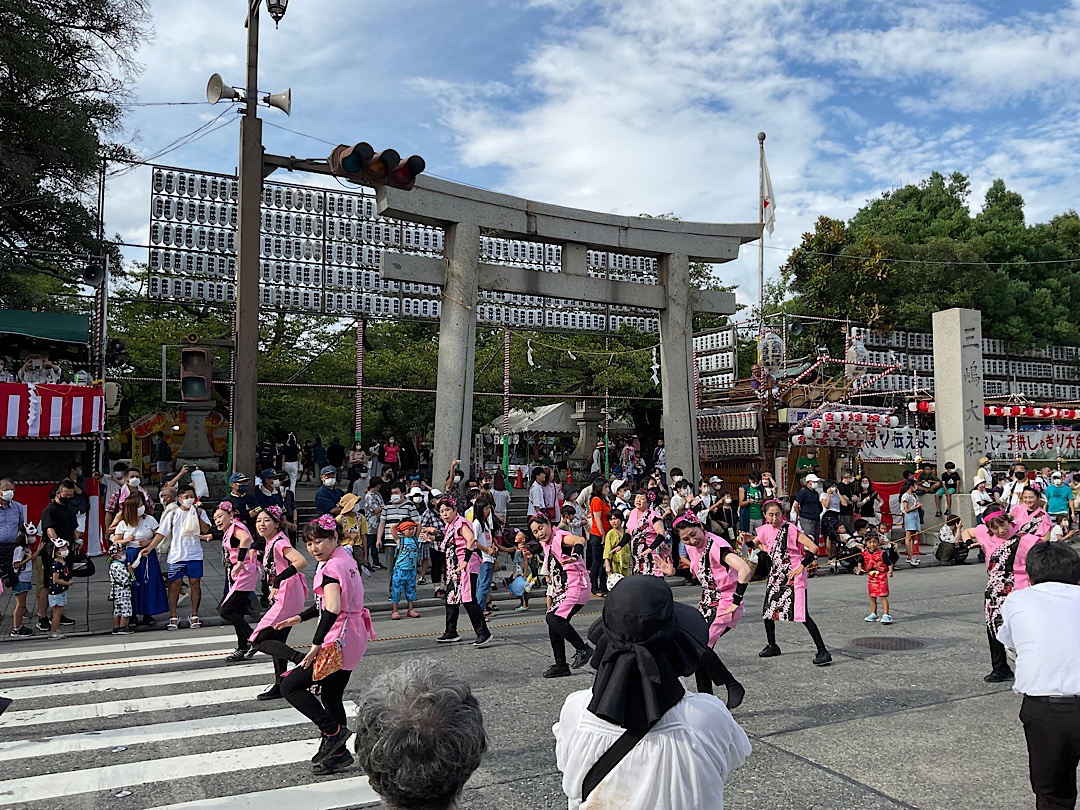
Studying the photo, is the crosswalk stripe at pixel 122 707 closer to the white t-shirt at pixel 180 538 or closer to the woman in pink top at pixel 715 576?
the white t-shirt at pixel 180 538

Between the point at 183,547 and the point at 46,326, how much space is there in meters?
8.76

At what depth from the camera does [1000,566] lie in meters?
8.20

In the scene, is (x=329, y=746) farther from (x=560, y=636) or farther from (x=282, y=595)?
(x=560, y=636)

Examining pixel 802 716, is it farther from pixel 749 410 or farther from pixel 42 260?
A: pixel 42 260

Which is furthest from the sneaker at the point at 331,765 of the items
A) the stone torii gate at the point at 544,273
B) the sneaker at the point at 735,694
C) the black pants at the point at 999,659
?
the stone torii gate at the point at 544,273

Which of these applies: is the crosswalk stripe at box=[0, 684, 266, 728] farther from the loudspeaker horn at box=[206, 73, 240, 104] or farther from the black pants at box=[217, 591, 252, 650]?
the loudspeaker horn at box=[206, 73, 240, 104]

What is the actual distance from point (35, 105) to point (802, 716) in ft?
61.7

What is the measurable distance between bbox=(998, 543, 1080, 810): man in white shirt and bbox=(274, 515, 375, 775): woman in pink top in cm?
419

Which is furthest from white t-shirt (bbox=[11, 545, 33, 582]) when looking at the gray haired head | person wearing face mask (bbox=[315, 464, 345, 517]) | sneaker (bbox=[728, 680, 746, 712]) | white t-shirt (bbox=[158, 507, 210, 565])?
the gray haired head

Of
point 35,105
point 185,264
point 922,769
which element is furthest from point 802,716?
point 35,105

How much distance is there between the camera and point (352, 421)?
26641mm

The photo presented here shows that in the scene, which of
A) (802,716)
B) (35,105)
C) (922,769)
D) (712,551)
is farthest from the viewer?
(35,105)

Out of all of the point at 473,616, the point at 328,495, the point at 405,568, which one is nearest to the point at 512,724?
the point at 473,616

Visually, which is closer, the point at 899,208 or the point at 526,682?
the point at 526,682
